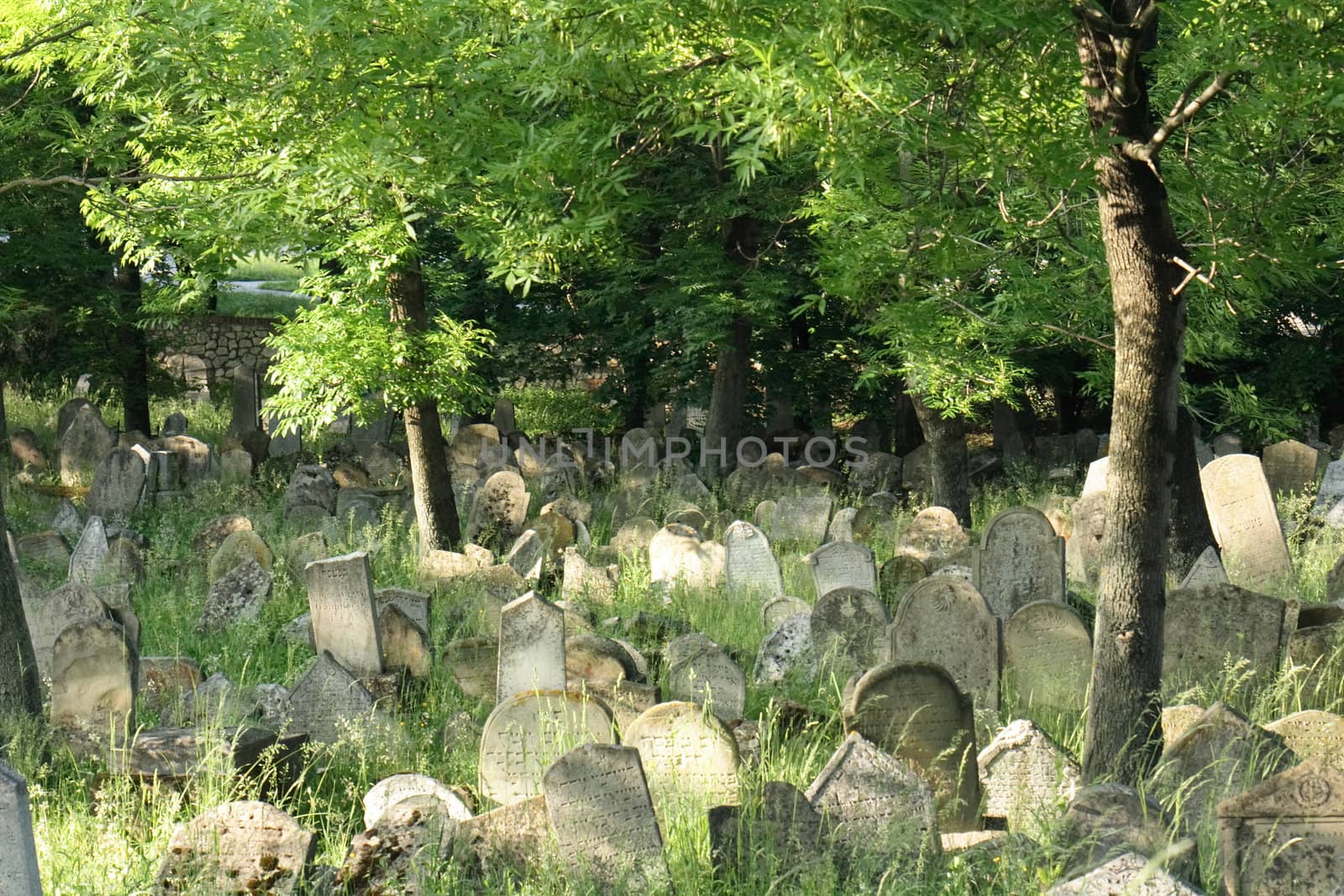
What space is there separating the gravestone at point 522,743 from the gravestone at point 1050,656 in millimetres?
2940

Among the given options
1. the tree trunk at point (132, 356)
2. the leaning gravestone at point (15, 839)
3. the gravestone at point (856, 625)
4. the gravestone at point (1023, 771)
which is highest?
the tree trunk at point (132, 356)

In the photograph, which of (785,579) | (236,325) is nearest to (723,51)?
(785,579)

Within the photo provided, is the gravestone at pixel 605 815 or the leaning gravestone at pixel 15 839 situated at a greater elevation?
the leaning gravestone at pixel 15 839

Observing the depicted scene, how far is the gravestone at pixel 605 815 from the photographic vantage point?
17.0 ft

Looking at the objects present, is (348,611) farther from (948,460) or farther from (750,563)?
(948,460)

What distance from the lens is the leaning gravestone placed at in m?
4.36

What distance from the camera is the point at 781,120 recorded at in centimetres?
542

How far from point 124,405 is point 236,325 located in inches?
321

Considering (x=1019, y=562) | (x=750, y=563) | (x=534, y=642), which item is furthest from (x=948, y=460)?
(x=534, y=642)

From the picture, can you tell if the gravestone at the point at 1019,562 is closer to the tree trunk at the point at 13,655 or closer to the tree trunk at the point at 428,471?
the tree trunk at the point at 428,471

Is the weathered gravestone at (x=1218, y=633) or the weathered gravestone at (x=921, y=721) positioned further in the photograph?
the weathered gravestone at (x=1218, y=633)

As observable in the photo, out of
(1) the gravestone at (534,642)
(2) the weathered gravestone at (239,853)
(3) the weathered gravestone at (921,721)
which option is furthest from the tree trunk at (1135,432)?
(2) the weathered gravestone at (239,853)

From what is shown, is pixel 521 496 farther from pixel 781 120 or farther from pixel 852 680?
pixel 781 120

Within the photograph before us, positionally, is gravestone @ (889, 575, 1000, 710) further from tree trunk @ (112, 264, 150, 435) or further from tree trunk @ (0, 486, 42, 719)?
tree trunk @ (112, 264, 150, 435)
